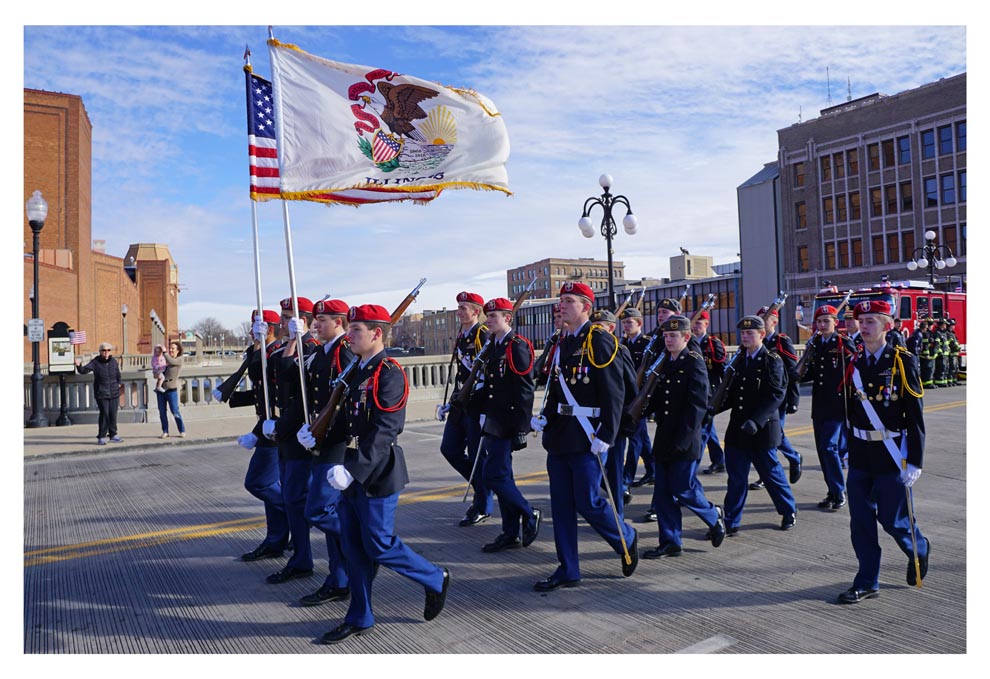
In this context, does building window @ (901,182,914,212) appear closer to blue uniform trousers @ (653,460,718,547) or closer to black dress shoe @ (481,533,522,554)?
blue uniform trousers @ (653,460,718,547)

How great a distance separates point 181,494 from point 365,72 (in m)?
5.53

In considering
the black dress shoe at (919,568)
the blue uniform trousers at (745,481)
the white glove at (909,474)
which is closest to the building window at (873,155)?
the blue uniform trousers at (745,481)

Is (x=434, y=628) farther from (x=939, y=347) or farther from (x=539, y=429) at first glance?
(x=939, y=347)

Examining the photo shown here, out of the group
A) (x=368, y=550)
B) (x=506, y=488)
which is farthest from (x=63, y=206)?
(x=368, y=550)

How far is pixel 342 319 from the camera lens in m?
5.85

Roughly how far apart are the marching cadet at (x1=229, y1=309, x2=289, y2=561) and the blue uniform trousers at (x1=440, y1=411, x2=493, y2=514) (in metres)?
1.78

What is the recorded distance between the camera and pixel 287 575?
226 inches

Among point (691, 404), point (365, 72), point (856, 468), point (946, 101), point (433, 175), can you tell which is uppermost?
point (946, 101)

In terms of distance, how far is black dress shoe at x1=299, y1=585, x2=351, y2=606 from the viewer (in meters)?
5.21

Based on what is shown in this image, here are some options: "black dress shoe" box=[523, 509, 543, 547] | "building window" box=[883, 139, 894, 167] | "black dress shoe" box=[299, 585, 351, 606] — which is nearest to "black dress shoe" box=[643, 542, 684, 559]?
"black dress shoe" box=[523, 509, 543, 547]

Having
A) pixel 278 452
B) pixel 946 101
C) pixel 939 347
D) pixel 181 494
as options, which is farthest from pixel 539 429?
pixel 946 101

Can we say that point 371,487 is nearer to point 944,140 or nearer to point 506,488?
point 506,488

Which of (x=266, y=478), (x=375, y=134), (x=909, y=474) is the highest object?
(x=375, y=134)

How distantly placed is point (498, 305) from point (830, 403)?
3837 mm
